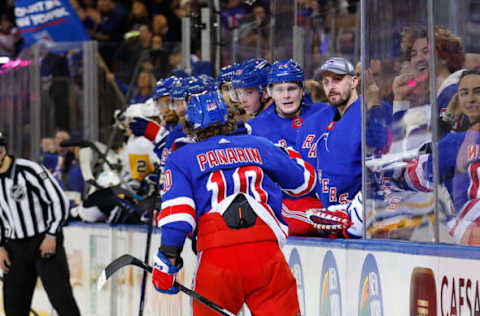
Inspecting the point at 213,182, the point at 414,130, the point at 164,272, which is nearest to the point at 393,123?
the point at 414,130

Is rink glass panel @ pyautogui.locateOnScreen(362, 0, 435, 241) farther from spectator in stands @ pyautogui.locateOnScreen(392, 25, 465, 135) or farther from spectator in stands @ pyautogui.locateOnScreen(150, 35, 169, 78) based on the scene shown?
spectator in stands @ pyautogui.locateOnScreen(150, 35, 169, 78)

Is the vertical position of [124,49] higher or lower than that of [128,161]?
higher

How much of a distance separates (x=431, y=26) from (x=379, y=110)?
54 centimetres

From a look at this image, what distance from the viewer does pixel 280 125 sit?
5.29m

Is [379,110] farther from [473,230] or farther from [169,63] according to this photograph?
[169,63]

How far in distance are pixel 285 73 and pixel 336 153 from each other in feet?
2.20

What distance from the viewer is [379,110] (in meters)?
4.20

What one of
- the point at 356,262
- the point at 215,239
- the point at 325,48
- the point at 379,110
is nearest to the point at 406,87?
the point at 379,110

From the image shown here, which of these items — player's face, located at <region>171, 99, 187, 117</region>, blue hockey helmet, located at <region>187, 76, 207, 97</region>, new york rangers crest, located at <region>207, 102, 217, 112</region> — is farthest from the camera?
player's face, located at <region>171, 99, 187, 117</region>

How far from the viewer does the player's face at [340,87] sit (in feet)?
15.8

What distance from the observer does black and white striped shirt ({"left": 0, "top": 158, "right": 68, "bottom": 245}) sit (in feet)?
20.9

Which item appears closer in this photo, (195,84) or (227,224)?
(227,224)

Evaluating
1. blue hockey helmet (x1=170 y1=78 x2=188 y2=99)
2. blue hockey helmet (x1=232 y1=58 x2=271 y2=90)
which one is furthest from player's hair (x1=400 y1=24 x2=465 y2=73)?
blue hockey helmet (x1=170 y1=78 x2=188 y2=99)

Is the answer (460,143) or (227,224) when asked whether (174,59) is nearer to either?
(227,224)
